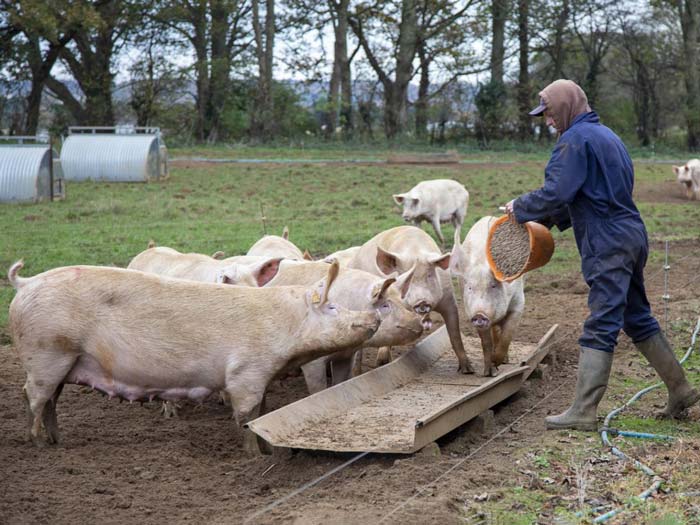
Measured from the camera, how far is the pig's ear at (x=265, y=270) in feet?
25.2

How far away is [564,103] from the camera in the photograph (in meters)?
6.21

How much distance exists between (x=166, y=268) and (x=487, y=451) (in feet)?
11.7

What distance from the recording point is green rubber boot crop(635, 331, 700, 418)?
6.33m

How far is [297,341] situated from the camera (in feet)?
20.1

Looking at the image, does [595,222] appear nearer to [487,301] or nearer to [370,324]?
[370,324]

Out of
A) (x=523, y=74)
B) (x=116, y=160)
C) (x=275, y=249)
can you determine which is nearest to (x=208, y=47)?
(x=523, y=74)

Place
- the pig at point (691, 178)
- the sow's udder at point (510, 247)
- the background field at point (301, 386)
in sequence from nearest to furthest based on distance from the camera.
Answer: the background field at point (301, 386)
the sow's udder at point (510, 247)
the pig at point (691, 178)

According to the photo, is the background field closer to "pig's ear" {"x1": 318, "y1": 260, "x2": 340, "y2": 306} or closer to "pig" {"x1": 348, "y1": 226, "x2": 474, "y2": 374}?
"pig" {"x1": 348, "y1": 226, "x2": 474, "y2": 374}

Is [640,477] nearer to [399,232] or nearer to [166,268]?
[399,232]

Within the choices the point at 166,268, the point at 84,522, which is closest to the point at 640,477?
the point at 84,522

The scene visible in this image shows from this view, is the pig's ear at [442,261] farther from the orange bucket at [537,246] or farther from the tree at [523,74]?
the tree at [523,74]

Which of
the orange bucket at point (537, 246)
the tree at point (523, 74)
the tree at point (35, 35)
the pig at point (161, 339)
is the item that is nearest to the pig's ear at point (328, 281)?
the pig at point (161, 339)

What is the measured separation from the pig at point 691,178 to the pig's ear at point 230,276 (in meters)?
15.8

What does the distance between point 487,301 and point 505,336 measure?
0.48 metres
